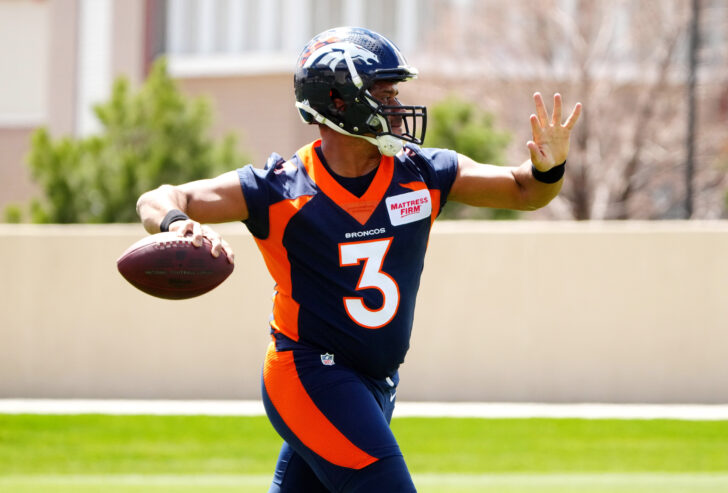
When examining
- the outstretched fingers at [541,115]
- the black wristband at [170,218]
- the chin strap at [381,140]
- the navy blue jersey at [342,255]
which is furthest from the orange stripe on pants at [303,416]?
the outstretched fingers at [541,115]

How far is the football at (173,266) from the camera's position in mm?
3502

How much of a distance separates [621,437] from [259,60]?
18.9 meters

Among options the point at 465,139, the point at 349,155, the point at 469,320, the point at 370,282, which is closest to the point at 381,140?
the point at 349,155

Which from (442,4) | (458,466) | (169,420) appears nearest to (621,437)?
(458,466)

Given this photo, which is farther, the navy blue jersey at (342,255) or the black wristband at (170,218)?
the navy blue jersey at (342,255)

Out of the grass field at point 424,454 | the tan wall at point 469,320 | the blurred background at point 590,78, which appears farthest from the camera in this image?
the blurred background at point 590,78

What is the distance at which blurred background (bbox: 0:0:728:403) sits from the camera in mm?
11367

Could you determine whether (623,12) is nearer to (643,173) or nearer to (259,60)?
(643,173)

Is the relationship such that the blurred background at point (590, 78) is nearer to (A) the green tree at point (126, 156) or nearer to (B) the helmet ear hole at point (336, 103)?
(A) the green tree at point (126, 156)

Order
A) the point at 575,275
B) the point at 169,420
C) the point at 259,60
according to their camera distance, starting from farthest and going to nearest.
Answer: the point at 259,60 < the point at 575,275 < the point at 169,420

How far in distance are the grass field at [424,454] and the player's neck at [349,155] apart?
4041 mm

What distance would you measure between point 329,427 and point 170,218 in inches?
34.3

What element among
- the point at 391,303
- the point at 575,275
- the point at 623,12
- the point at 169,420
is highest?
the point at 623,12

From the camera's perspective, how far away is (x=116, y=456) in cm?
922
